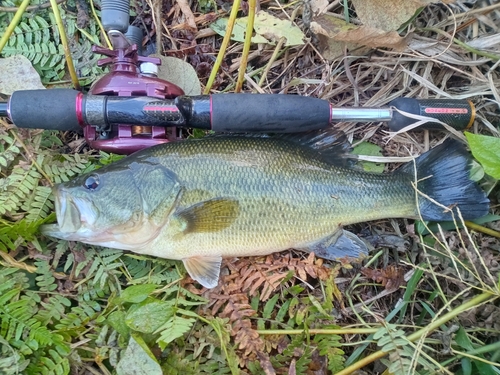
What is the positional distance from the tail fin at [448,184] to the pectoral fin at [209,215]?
1.26 metres

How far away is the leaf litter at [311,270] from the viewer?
274 centimetres

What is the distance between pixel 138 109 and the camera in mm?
2574

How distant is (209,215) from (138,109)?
0.77m

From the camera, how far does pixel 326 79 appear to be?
3.22m

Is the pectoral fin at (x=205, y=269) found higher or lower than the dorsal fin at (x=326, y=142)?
lower

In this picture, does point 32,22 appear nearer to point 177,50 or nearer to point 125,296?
point 177,50

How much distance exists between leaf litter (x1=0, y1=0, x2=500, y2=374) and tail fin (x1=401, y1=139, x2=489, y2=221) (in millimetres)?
186

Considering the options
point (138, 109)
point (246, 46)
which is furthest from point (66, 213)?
point (246, 46)

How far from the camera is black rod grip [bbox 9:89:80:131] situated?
8.51 feet

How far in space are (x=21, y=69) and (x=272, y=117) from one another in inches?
71.1

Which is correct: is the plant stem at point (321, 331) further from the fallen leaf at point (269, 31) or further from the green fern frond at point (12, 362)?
the fallen leaf at point (269, 31)

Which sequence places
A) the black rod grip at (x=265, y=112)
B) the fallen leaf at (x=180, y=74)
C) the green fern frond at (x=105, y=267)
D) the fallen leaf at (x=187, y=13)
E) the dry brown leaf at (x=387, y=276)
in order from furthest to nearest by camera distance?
1. the fallen leaf at (x=187, y=13)
2. the fallen leaf at (x=180, y=74)
3. the dry brown leaf at (x=387, y=276)
4. the green fern frond at (x=105, y=267)
5. the black rod grip at (x=265, y=112)

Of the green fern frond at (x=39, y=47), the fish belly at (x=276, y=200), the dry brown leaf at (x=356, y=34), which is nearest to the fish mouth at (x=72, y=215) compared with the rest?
the fish belly at (x=276, y=200)

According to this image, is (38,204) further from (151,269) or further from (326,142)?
(326,142)
